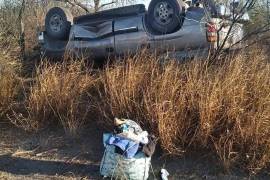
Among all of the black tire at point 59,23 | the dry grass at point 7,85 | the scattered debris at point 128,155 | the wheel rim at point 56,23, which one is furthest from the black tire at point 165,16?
the scattered debris at point 128,155

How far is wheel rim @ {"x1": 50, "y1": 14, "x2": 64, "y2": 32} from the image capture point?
33.8ft

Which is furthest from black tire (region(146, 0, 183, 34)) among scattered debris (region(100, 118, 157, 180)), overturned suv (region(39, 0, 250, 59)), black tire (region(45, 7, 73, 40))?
scattered debris (region(100, 118, 157, 180))

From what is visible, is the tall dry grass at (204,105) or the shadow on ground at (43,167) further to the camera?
the shadow on ground at (43,167)

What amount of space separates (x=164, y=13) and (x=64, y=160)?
11.5 ft

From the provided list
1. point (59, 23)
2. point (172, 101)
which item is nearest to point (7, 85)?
point (59, 23)

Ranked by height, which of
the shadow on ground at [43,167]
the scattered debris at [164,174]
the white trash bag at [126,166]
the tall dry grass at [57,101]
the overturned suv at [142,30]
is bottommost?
the shadow on ground at [43,167]

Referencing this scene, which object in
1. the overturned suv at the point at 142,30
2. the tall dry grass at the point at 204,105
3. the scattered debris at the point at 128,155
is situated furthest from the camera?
the overturned suv at the point at 142,30

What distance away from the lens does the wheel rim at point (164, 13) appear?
8.49 metres

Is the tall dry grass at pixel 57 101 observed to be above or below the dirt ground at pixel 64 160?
above

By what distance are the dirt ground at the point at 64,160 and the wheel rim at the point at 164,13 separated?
8.66ft

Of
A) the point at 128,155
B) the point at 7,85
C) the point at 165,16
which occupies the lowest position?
the point at 128,155

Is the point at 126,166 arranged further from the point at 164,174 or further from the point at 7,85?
the point at 7,85

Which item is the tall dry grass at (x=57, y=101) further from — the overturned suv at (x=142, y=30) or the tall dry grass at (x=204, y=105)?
the overturned suv at (x=142, y=30)

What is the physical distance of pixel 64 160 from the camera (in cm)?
611
